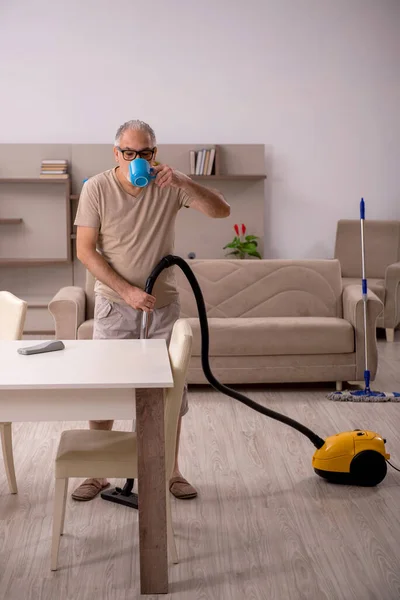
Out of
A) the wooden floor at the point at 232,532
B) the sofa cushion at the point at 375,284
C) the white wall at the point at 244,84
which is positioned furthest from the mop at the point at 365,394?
the white wall at the point at 244,84

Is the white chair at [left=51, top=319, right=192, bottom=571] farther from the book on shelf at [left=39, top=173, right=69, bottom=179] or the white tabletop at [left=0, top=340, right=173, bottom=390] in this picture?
the book on shelf at [left=39, top=173, right=69, bottom=179]

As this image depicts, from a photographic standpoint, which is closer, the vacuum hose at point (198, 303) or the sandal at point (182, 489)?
the vacuum hose at point (198, 303)

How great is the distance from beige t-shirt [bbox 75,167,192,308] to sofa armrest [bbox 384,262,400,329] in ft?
12.7

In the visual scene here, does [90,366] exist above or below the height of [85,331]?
above

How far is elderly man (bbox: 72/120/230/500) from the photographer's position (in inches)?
125

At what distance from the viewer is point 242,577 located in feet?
8.47

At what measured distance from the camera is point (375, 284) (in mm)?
6902

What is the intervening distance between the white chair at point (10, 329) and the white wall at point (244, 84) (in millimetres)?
4612

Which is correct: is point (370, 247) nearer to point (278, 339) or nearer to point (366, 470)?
point (278, 339)

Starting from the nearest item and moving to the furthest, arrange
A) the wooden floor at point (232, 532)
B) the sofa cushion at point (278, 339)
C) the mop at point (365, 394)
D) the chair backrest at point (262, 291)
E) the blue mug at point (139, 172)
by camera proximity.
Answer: the wooden floor at point (232, 532) → the blue mug at point (139, 172) → the mop at point (365, 394) → the sofa cushion at point (278, 339) → the chair backrest at point (262, 291)

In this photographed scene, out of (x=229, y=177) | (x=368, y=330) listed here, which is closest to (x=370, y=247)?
(x=229, y=177)

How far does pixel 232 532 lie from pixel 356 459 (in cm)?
70

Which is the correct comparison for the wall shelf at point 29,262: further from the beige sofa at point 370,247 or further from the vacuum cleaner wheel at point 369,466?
the vacuum cleaner wheel at point 369,466

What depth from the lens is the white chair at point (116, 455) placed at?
2.55 m
